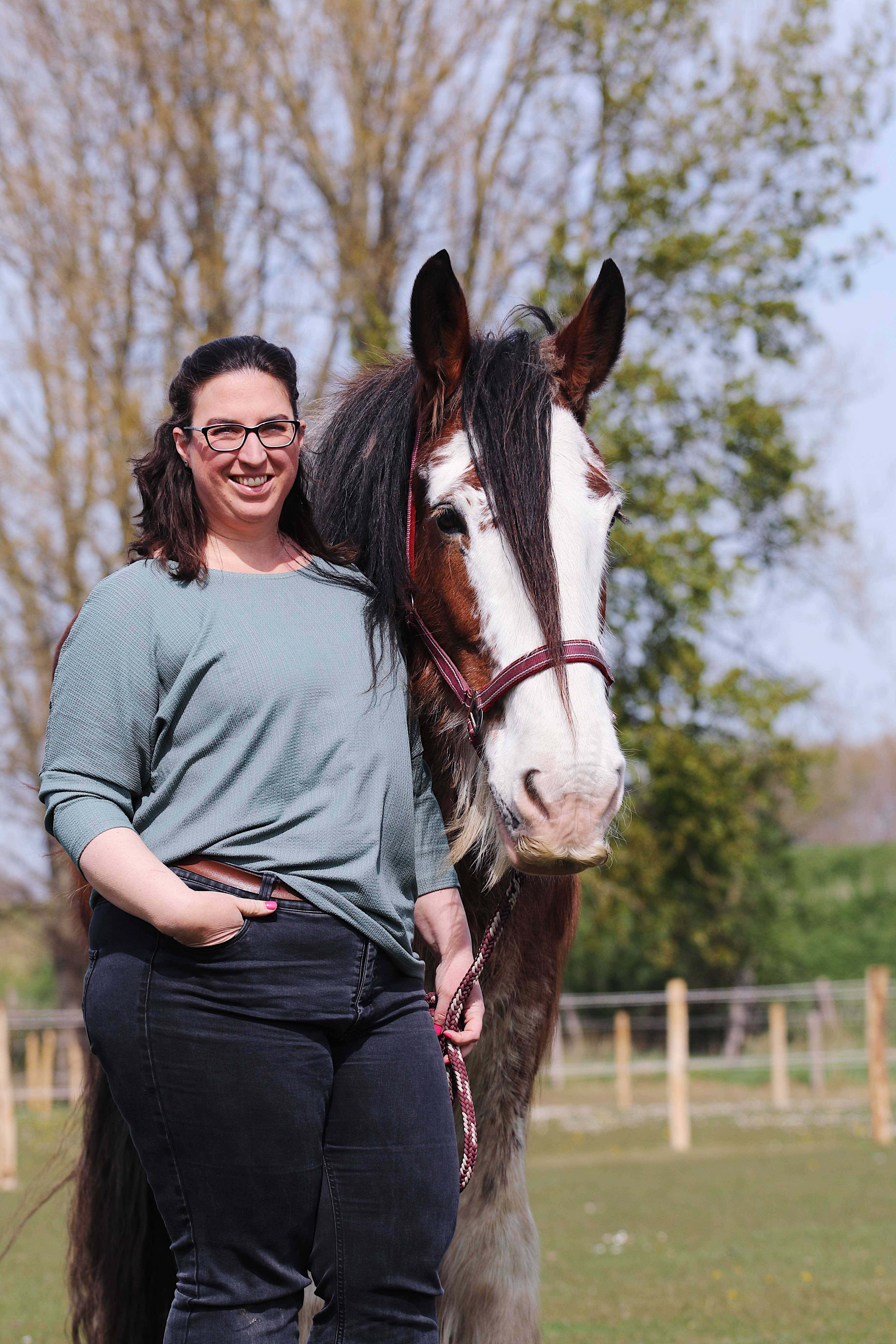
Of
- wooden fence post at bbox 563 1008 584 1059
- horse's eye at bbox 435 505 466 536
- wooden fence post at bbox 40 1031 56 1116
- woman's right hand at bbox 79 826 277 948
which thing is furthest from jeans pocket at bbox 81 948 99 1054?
wooden fence post at bbox 563 1008 584 1059

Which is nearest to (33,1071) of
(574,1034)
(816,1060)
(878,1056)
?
(574,1034)

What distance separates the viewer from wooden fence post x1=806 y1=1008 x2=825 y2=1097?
55.4 feet

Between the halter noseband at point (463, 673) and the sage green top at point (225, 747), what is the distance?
223 mm

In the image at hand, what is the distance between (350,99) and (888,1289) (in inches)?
538

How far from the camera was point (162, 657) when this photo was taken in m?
1.91

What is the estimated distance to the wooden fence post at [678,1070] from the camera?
11.9 m

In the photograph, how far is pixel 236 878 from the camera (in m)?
1.86

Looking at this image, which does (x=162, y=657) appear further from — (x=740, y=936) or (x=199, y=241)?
(x=740, y=936)

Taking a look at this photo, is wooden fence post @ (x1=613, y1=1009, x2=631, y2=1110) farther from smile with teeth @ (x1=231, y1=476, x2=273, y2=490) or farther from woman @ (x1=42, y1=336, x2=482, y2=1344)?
smile with teeth @ (x1=231, y1=476, x2=273, y2=490)

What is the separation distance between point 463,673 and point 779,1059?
14.5 m

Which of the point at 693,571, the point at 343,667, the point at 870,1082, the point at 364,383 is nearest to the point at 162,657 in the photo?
the point at 343,667

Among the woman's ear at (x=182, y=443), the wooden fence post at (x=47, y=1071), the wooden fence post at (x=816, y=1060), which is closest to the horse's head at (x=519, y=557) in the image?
the woman's ear at (x=182, y=443)

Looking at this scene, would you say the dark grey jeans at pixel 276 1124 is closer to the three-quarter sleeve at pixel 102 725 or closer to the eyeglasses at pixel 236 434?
the three-quarter sleeve at pixel 102 725

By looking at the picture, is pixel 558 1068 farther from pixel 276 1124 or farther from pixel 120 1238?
pixel 276 1124
